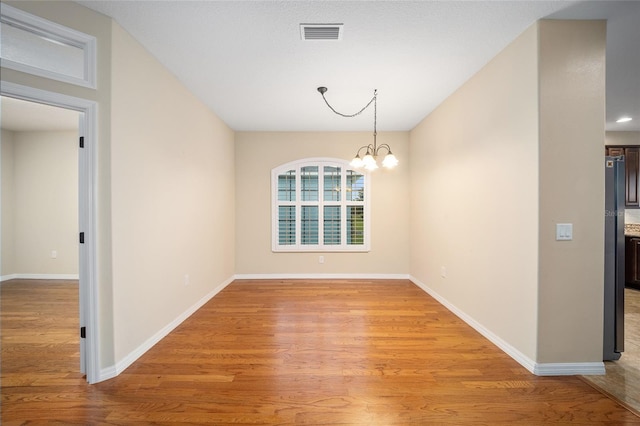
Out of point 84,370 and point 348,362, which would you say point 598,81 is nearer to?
point 348,362

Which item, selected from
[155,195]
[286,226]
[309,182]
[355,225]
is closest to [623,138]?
[355,225]

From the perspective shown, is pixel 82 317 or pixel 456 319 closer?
pixel 82 317

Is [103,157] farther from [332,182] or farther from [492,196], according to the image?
[332,182]

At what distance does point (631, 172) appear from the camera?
4820 millimetres

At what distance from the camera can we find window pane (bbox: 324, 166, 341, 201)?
17.2ft

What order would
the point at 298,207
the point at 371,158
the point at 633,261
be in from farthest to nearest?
1. the point at 298,207
2. the point at 633,261
3. the point at 371,158

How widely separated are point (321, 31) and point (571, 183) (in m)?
2.33

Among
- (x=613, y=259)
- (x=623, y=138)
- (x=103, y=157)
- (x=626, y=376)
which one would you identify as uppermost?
(x=623, y=138)

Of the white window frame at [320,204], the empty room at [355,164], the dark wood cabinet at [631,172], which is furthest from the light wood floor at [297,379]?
the dark wood cabinet at [631,172]

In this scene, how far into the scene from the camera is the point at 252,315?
336 centimetres

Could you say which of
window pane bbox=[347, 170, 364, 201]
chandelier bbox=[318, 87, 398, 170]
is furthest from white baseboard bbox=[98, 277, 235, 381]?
window pane bbox=[347, 170, 364, 201]

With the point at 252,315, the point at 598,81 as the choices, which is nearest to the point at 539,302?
the point at 598,81

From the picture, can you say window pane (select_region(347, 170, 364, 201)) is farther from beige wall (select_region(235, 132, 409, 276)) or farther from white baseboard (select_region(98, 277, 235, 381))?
white baseboard (select_region(98, 277, 235, 381))

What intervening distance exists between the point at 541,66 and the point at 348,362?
2844 mm
